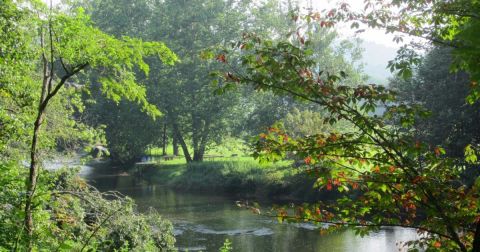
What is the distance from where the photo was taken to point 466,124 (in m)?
21.6

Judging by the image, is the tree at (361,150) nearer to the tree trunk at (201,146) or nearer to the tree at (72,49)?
the tree at (72,49)

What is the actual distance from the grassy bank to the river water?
66.6 inches

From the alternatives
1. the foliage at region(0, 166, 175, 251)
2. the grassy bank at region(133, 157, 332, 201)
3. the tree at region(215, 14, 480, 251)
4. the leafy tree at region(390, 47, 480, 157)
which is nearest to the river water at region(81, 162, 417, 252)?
the grassy bank at region(133, 157, 332, 201)

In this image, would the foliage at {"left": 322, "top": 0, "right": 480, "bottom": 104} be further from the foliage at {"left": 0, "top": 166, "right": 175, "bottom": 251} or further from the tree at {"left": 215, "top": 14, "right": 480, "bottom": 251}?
the foliage at {"left": 0, "top": 166, "right": 175, "bottom": 251}

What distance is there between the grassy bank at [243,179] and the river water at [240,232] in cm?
169

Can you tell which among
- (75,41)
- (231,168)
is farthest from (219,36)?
(75,41)

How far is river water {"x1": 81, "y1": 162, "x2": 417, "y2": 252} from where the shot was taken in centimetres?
1855

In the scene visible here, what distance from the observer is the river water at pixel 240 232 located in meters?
18.5

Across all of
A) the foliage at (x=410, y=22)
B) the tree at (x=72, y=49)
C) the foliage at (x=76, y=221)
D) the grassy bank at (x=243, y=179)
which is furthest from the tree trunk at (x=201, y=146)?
the foliage at (x=410, y=22)

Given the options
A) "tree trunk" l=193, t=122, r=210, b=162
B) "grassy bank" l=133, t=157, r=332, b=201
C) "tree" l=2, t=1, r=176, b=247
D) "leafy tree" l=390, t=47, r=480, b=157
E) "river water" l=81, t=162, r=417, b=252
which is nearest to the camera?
"tree" l=2, t=1, r=176, b=247

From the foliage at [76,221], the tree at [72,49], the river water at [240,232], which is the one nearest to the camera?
the foliage at [76,221]

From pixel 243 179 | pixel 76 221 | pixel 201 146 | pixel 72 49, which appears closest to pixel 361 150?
pixel 72 49

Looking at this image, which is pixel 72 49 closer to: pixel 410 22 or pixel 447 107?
pixel 410 22

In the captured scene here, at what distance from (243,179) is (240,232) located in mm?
11186
